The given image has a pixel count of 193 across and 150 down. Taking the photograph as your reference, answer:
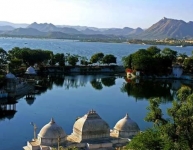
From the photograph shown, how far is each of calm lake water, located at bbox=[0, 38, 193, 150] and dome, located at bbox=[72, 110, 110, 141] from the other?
659 centimetres

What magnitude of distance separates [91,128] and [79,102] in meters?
23.0

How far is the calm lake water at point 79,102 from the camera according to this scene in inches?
1346

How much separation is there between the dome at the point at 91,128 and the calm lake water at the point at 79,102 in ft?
21.6

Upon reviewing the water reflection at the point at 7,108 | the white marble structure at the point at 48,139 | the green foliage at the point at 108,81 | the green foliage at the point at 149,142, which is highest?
the green foliage at the point at 149,142

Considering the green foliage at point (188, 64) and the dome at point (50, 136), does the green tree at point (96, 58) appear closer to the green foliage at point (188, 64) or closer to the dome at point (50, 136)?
the green foliage at point (188, 64)

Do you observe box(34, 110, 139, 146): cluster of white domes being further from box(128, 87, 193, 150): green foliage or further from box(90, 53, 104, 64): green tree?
box(90, 53, 104, 64): green tree

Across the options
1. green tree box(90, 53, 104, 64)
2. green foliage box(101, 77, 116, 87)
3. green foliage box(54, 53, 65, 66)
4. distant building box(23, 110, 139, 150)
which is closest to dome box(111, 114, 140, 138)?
distant building box(23, 110, 139, 150)

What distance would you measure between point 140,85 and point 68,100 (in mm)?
17724

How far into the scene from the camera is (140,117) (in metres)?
39.1

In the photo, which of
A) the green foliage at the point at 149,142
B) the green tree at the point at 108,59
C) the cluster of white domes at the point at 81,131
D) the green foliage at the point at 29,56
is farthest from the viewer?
the green tree at the point at 108,59

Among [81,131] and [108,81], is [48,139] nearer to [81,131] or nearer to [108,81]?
[81,131]

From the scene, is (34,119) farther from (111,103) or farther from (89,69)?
(89,69)

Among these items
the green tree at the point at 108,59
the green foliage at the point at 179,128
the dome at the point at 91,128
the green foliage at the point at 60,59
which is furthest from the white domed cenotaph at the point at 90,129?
the green tree at the point at 108,59

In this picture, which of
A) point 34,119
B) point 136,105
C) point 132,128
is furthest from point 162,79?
point 132,128
